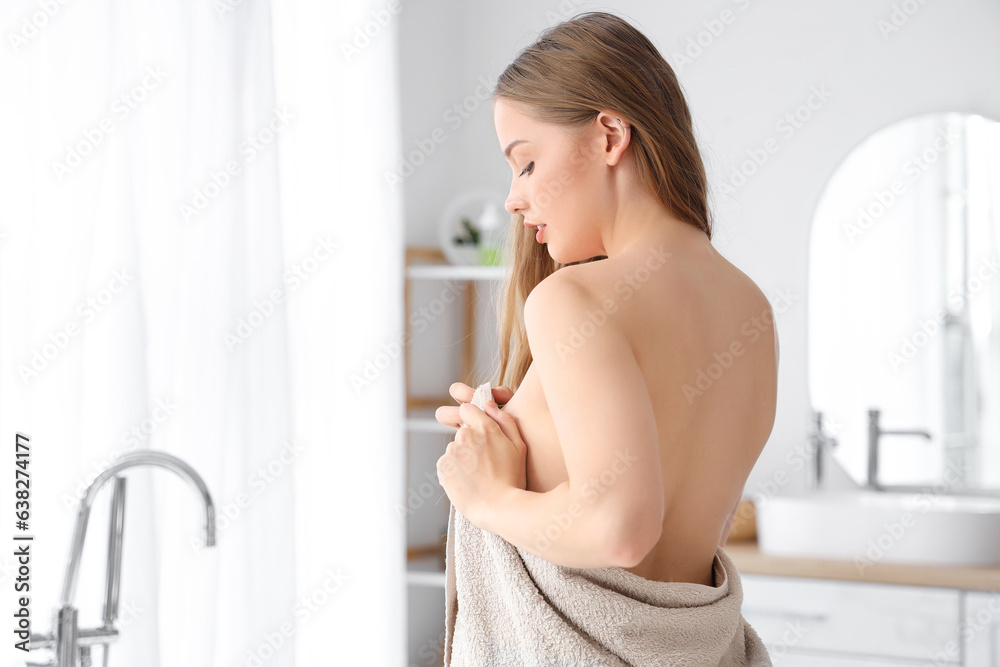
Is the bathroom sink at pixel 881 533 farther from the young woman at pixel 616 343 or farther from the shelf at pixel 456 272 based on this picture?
the young woman at pixel 616 343

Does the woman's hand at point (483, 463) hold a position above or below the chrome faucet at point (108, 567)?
above

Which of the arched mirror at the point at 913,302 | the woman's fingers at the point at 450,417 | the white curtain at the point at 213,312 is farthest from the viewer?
the arched mirror at the point at 913,302

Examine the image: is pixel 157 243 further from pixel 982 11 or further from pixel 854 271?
pixel 982 11

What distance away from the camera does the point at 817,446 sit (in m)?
2.58

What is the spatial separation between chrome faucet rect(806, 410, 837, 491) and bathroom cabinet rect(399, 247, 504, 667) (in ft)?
3.26

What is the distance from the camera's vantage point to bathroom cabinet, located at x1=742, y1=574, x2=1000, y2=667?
1984 mm

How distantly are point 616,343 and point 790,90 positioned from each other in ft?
7.28

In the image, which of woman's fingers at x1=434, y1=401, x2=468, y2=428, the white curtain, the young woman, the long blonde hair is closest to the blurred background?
the white curtain

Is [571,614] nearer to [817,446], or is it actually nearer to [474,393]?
[474,393]

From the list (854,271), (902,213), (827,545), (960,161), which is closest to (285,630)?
(827,545)

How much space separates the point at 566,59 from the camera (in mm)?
838

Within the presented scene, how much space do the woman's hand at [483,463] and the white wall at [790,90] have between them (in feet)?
5.92

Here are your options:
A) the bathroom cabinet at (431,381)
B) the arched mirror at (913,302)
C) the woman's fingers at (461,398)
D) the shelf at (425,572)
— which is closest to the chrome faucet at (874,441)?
the arched mirror at (913,302)

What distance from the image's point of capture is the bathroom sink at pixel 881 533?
2029 millimetres
